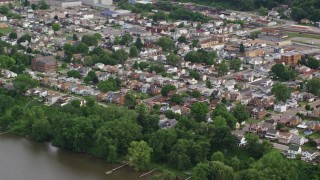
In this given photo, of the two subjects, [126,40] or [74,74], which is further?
[126,40]

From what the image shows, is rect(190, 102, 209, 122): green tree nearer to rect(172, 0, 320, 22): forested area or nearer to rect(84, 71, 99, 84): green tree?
rect(84, 71, 99, 84): green tree

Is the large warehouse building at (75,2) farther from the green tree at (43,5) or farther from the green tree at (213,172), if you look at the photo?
the green tree at (213,172)

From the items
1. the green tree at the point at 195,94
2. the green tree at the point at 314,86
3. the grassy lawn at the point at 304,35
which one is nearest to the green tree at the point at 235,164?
the green tree at the point at 195,94

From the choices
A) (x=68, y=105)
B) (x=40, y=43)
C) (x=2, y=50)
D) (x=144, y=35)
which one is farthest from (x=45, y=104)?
(x=144, y=35)

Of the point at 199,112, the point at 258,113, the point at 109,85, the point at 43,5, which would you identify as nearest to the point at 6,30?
the point at 43,5

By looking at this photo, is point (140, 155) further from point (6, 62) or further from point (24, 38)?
point (24, 38)

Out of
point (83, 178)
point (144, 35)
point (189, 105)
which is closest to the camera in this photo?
point (83, 178)

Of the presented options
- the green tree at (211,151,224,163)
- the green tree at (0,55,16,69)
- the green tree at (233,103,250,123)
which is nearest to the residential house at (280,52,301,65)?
the green tree at (233,103,250,123)

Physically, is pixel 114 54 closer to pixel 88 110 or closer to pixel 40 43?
pixel 40 43
